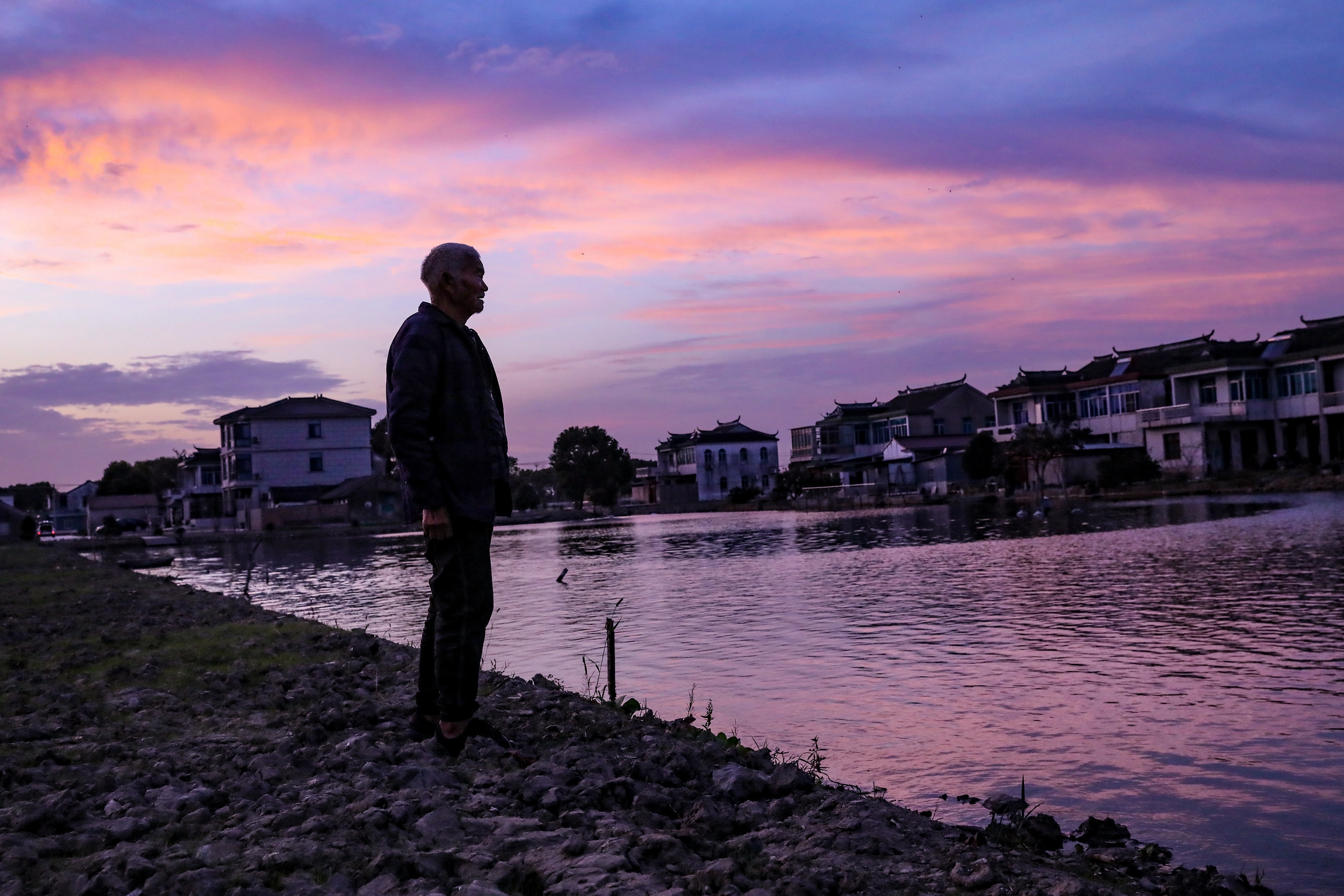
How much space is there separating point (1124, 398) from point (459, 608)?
238 ft

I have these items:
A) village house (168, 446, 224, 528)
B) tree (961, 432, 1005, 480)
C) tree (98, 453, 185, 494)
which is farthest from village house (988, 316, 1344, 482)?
tree (98, 453, 185, 494)

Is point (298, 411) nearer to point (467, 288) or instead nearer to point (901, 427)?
point (901, 427)

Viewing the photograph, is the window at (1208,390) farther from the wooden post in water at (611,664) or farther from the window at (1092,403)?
the wooden post in water at (611,664)

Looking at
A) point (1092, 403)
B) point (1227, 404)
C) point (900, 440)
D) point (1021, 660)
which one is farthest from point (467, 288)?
point (900, 440)

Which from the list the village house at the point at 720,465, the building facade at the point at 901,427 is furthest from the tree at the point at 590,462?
the building facade at the point at 901,427

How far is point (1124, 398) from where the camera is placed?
71000 mm

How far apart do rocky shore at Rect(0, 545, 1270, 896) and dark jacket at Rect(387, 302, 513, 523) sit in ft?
4.63

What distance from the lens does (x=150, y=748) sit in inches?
238

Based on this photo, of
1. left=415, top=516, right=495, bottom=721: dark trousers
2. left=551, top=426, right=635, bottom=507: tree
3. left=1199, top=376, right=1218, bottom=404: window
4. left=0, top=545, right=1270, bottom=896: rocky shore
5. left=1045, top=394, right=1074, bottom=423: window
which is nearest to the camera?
left=0, top=545, right=1270, bottom=896: rocky shore

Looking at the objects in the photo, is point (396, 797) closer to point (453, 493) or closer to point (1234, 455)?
point (453, 493)

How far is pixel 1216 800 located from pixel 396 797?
5019mm

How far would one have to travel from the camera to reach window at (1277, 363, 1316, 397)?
6131 cm

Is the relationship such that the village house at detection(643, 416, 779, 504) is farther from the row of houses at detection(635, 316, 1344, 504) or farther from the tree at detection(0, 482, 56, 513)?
the tree at detection(0, 482, 56, 513)

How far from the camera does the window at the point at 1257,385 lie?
63781 millimetres
